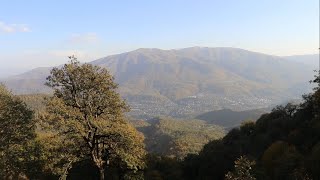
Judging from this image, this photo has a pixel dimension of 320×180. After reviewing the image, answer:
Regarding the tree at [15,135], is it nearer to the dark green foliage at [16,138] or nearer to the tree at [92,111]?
the dark green foliage at [16,138]

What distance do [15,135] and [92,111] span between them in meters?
9.64

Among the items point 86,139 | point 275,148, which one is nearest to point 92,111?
point 86,139

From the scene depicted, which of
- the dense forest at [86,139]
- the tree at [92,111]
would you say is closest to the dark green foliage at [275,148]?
the dense forest at [86,139]

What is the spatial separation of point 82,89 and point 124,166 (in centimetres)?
797

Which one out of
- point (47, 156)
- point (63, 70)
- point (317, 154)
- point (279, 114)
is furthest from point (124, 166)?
point (279, 114)

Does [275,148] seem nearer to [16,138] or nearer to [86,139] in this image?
[86,139]

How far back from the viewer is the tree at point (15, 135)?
32188 millimetres

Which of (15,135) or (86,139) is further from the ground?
(86,139)

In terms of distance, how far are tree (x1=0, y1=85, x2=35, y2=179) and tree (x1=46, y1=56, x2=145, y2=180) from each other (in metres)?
6.91

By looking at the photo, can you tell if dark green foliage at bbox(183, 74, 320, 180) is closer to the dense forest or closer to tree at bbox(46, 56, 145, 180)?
the dense forest

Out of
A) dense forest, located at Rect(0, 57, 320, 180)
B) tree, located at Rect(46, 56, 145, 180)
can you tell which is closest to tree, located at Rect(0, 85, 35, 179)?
dense forest, located at Rect(0, 57, 320, 180)

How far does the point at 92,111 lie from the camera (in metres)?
27.3

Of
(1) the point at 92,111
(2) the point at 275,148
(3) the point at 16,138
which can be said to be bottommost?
(2) the point at 275,148

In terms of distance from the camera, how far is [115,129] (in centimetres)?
2644
